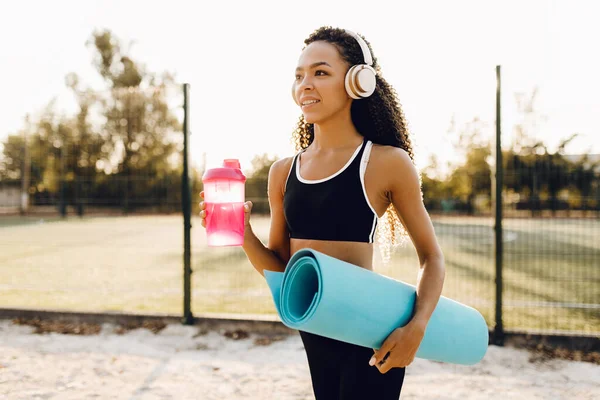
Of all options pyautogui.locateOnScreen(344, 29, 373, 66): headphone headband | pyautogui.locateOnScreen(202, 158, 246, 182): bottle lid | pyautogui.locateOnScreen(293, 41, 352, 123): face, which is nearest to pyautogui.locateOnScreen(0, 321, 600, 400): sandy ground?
pyautogui.locateOnScreen(202, 158, 246, 182): bottle lid

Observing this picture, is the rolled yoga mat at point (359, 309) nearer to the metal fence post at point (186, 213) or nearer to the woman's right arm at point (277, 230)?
the woman's right arm at point (277, 230)

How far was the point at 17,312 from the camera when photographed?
552 centimetres

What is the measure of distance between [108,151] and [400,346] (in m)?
7.67

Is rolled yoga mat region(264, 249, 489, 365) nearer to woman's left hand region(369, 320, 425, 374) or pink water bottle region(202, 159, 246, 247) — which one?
woman's left hand region(369, 320, 425, 374)

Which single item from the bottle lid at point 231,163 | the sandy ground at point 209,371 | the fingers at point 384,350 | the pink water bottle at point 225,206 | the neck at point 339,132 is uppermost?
the neck at point 339,132

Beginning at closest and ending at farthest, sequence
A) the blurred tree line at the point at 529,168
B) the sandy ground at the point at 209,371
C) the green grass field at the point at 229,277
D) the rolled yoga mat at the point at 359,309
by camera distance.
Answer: the rolled yoga mat at the point at 359,309 < the sandy ground at the point at 209,371 < the blurred tree line at the point at 529,168 < the green grass field at the point at 229,277

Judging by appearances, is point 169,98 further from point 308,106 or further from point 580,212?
point 580,212

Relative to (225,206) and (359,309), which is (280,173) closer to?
(225,206)

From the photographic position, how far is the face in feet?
5.62

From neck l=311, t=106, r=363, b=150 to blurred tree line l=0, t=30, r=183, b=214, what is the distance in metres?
3.88

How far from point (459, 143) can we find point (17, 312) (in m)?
5.64

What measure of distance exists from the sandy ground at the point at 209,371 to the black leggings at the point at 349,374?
1877mm

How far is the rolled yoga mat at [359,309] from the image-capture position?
136 cm

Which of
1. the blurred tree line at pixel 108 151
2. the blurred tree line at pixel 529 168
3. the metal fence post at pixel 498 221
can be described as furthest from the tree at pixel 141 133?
the metal fence post at pixel 498 221
